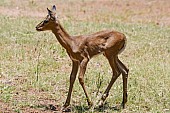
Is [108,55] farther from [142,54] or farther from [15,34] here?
[15,34]

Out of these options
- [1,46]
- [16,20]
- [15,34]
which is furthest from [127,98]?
[16,20]

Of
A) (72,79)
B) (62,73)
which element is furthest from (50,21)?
(62,73)

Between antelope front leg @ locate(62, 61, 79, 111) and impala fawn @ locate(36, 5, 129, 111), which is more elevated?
impala fawn @ locate(36, 5, 129, 111)

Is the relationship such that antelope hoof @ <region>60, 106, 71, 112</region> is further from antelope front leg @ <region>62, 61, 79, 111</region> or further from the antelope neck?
the antelope neck

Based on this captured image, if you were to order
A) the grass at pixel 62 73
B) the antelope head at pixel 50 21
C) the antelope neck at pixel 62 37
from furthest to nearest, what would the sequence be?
the grass at pixel 62 73
the antelope neck at pixel 62 37
the antelope head at pixel 50 21

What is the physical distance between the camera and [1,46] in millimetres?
11453

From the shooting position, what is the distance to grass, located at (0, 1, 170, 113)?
24.5ft

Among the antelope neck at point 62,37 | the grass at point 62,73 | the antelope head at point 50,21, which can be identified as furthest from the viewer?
the grass at point 62,73

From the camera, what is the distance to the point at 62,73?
371 inches

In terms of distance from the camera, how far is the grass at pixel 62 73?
7.46 m

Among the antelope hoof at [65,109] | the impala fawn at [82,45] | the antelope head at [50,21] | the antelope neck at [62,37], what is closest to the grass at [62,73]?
the antelope hoof at [65,109]

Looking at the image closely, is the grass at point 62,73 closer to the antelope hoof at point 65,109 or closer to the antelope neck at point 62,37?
the antelope hoof at point 65,109

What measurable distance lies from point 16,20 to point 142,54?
18.6ft

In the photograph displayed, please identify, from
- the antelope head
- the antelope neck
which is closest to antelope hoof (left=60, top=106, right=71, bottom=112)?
the antelope neck
